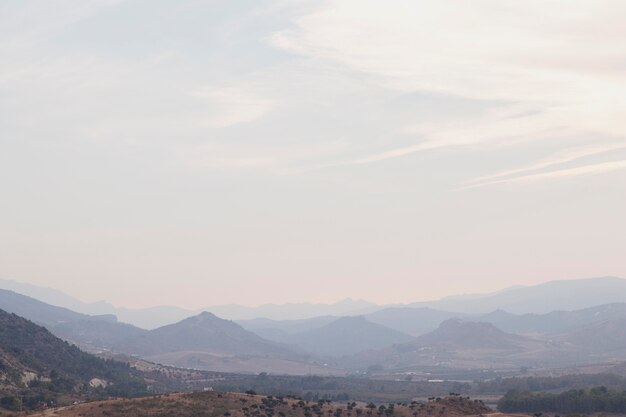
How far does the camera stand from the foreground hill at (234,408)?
117 metres

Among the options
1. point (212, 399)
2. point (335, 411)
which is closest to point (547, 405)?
point (335, 411)

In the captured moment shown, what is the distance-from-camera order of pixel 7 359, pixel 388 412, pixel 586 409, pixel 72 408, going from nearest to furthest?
1. pixel 72 408
2. pixel 388 412
3. pixel 586 409
4. pixel 7 359

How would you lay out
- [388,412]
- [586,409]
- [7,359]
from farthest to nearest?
[7,359]
[586,409]
[388,412]

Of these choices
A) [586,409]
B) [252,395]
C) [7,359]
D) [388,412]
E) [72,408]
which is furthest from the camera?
[7,359]

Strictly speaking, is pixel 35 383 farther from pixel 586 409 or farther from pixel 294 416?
pixel 586 409

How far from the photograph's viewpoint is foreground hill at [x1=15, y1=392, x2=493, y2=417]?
384 feet

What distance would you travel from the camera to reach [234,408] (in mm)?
124188

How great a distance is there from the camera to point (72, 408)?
4673 inches

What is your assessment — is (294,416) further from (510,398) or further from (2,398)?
(510,398)

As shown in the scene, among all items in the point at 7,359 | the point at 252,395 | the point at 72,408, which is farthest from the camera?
the point at 7,359

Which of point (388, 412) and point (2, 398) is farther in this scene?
point (2, 398)

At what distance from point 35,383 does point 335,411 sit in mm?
76828

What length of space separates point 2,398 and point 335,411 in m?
60.2

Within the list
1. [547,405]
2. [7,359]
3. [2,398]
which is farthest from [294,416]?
[7,359]
